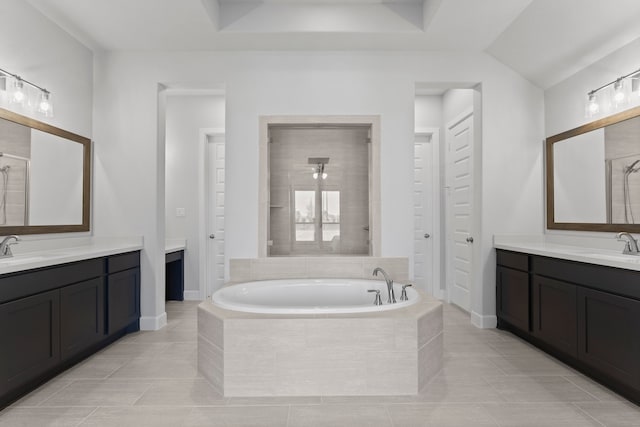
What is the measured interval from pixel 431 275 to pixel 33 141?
4307 mm

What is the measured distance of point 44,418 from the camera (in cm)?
207

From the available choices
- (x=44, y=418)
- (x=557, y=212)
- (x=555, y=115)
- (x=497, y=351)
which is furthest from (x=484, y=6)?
(x=44, y=418)

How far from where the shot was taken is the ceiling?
289 centimetres

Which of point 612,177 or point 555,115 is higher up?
point 555,115

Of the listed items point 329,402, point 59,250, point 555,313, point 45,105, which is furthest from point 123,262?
point 555,313

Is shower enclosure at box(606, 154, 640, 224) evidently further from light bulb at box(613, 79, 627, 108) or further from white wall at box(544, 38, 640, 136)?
white wall at box(544, 38, 640, 136)

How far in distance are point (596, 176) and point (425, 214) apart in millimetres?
2112

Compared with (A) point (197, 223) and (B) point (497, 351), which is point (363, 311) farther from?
(A) point (197, 223)

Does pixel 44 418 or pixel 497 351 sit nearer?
pixel 44 418

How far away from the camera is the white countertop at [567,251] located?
2.31m

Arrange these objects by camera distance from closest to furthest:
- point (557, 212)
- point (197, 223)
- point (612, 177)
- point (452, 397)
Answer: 1. point (452, 397)
2. point (612, 177)
3. point (557, 212)
4. point (197, 223)

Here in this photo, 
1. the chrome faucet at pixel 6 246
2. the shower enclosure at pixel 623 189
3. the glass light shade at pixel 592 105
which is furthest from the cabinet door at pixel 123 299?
the glass light shade at pixel 592 105

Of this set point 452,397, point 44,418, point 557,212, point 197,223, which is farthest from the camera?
point 197,223

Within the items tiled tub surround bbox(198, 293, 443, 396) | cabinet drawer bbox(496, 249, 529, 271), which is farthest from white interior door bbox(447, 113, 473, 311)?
tiled tub surround bbox(198, 293, 443, 396)
